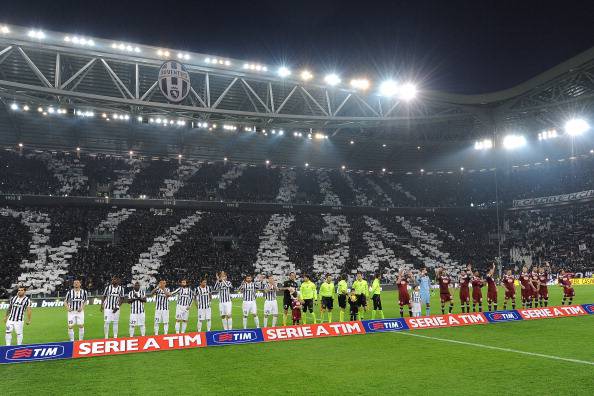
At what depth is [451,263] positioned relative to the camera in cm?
4572

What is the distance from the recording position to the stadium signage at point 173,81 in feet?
80.9

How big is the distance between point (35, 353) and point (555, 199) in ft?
166

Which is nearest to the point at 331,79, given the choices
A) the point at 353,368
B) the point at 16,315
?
the point at 16,315

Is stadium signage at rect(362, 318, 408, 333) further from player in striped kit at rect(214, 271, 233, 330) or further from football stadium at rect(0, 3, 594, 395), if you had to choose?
player in striped kit at rect(214, 271, 233, 330)

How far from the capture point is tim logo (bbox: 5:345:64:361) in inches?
456

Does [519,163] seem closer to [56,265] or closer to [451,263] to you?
[451,263]

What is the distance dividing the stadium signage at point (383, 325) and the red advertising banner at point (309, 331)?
26 centimetres

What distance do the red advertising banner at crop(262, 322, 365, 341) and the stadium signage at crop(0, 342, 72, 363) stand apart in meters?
5.57

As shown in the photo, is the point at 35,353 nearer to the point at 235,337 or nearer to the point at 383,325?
the point at 235,337

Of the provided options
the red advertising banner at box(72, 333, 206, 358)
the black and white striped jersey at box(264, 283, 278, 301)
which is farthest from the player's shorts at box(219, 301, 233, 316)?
the red advertising banner at box(72, 333, 206, 358)

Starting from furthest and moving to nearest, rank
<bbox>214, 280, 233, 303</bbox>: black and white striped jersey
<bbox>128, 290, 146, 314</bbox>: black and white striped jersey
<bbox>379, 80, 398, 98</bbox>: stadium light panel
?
<bbox>379, 80, 398, 98</bbox>: stadium light panel < <bbox>214, 280, 233, 303</bbox>: black and white striped jersey < <bbox>128, 290, 146, 314</bbox>: black and white striped jersey

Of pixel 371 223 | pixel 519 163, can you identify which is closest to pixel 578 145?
pixel 519 163

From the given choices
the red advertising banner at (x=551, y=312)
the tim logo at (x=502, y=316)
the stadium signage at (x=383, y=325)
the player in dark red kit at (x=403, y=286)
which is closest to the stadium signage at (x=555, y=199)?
the red advertising banner at (x=551, y=312)

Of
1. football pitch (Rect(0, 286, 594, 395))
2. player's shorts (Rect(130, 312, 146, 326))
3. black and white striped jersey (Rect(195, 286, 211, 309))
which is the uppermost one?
black and white striped jersey (Rect(195, 286, 211, 309))
